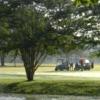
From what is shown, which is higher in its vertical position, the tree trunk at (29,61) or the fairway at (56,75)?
the tree trunk at (29,61)

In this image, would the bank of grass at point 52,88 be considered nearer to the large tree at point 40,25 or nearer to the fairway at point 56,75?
the large tree at point 40,25

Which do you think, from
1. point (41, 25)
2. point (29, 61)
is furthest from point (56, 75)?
point (41, 25)

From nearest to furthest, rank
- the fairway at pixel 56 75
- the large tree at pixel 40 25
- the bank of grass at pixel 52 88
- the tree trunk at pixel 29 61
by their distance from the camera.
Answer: the bank of grass at pixel 52 88 < the large tree at pixel 40 25 < the tree trunk at pixel 29 61 < the fairway at pixel 56 75

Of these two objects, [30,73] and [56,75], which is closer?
[30,73]

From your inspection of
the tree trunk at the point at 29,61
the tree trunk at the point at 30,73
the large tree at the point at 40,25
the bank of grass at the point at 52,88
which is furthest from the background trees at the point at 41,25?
the bank of grass at the point at 52,88

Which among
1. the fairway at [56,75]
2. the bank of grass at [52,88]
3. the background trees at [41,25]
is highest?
the background trees at [41,25]

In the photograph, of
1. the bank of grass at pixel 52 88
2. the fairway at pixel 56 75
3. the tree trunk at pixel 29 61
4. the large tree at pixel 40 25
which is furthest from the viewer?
the fairway at pixel 56 75

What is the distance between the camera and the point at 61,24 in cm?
3228

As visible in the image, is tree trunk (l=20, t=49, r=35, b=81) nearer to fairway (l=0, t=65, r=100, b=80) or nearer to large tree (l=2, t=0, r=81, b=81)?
large tree (l=2, t=0, r=81, b=81)

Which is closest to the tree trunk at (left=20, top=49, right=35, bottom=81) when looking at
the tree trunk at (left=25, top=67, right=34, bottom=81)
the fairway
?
the tree trunk at (left=25, top=67, right=34, bottom=81)

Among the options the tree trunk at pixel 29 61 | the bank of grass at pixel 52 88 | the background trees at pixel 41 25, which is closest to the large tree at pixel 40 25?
the background trees at pixel 41 25

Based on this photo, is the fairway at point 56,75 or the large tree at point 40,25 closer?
the large tree at point 40,25

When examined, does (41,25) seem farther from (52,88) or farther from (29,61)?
(52,88)

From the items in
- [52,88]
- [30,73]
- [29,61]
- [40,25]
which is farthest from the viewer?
[29,61]
